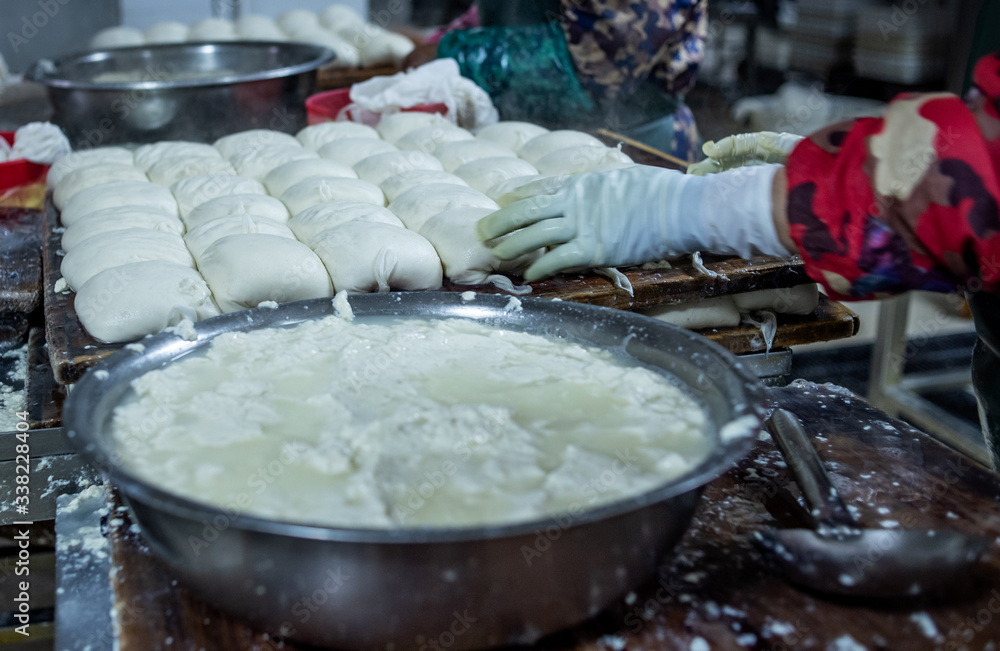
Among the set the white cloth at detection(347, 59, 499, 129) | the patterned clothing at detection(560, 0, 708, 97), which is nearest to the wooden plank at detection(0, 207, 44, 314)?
the white cloth at detection(347, 59, 499, 129)

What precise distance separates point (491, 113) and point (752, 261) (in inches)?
53.3

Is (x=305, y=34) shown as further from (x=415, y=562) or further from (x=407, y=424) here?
(x=415, y=562)

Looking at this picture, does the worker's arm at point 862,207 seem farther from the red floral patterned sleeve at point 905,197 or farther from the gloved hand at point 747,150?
the gloved hand at point 747,150

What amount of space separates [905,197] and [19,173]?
2.21m

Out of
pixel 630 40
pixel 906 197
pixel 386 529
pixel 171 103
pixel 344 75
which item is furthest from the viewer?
pixel 344 75

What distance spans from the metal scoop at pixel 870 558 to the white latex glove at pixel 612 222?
0.60 metres

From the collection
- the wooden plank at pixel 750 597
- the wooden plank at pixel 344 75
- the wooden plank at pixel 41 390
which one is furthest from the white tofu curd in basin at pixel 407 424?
the wooden plank at pixel 344 75

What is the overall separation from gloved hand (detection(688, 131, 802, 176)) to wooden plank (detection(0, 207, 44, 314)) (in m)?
1.45

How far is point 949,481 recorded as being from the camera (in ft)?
3.83

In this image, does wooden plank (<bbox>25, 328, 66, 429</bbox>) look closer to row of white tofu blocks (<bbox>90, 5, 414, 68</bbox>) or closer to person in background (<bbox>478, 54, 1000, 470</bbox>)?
person in background (<bbox>478, 54, 1000, 470</bbox>)

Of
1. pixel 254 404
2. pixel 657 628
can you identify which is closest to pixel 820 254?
pixel 657 628

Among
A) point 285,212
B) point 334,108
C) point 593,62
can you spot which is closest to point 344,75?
point 334,108

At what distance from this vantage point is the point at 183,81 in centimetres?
245

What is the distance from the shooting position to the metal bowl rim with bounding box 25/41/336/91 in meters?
2.34
